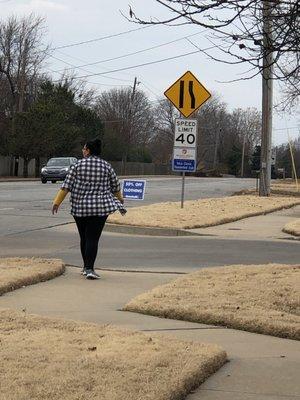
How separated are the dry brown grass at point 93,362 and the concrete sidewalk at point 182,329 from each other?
212 millimetres

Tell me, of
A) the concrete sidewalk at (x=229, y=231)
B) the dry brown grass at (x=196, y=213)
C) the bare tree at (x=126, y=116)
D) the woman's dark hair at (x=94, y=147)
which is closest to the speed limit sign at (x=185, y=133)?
the dry brown grass at (x=196, y=213)

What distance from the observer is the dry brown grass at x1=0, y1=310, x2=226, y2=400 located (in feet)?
13.1

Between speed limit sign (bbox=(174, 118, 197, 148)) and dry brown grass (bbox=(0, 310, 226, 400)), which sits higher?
speed limit sign (bbox=(174, 118, 197, 148))

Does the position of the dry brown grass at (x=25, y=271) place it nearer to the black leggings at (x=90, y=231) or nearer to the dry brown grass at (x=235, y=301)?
the black leggings at (x=90, y=231)

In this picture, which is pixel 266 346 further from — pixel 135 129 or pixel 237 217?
pixel 135 129

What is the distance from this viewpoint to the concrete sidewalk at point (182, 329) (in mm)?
4504

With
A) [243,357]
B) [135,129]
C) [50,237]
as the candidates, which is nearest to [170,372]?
[243,357]

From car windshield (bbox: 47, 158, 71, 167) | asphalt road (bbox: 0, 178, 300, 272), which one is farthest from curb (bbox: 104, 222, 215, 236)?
car windshield (bbox: 47, 158, 71, 167)

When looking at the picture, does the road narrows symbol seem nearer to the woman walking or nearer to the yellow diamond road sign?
the yellow diamond road sign

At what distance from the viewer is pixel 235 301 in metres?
6.88

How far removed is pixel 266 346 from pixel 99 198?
3.54 meters

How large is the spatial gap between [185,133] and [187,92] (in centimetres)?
118

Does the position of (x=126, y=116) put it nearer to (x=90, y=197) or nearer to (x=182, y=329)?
(x=90, y=197)

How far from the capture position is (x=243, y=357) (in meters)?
5.27
